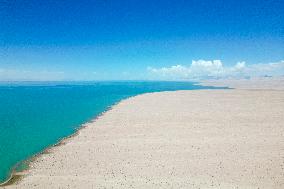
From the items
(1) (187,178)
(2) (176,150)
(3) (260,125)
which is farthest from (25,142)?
(3) (260,125)

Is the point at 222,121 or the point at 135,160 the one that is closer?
the point at 135,160

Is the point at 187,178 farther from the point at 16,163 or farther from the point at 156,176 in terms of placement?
the point at 16,163

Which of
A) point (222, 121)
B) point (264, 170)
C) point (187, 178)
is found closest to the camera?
point (187, 178)

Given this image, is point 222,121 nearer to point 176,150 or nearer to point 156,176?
point 176,150

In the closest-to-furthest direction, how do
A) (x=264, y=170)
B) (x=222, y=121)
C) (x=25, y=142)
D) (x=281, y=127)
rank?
(x=264, y=170)
(x=25, y=142)
(x=281, y=127)
(x=222, y=121)

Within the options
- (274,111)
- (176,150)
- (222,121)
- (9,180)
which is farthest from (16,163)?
(274,111)

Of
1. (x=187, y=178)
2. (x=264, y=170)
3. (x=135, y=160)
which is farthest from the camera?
(x=135, y=160)
